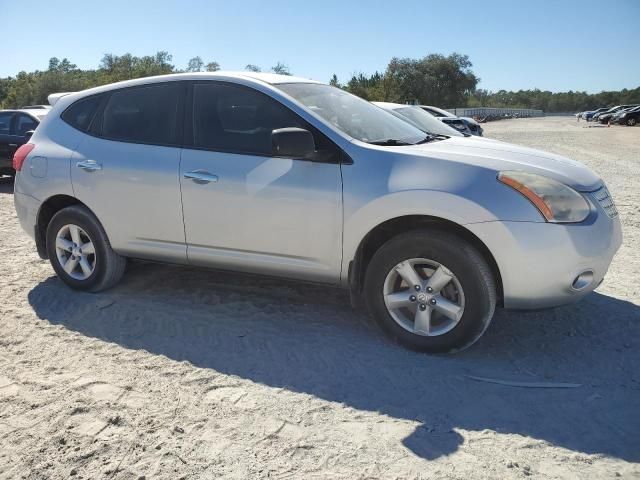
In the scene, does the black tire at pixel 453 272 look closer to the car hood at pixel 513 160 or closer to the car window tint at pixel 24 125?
the car hood at pixel 513 160

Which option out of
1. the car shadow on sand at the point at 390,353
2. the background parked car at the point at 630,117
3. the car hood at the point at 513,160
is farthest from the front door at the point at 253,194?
the background parked car at the point at 630,117

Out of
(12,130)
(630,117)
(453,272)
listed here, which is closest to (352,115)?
(453,272)

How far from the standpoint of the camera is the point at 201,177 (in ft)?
13.5

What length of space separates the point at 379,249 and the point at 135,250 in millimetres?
2058

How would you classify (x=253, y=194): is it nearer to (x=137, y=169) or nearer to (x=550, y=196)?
(x=137, y=169)

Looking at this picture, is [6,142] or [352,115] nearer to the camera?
[352,115]

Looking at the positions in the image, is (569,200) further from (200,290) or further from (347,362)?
(200,290)

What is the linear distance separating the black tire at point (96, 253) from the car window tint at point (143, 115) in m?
0.71

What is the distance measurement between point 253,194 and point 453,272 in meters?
1.45

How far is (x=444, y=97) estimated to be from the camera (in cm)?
9519

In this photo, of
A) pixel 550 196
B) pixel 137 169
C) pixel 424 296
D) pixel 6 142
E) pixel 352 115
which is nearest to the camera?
pixel 550 196

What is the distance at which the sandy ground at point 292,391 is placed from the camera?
2.59m

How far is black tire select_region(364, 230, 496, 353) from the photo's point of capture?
11.2ft

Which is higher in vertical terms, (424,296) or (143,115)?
(143,115)
